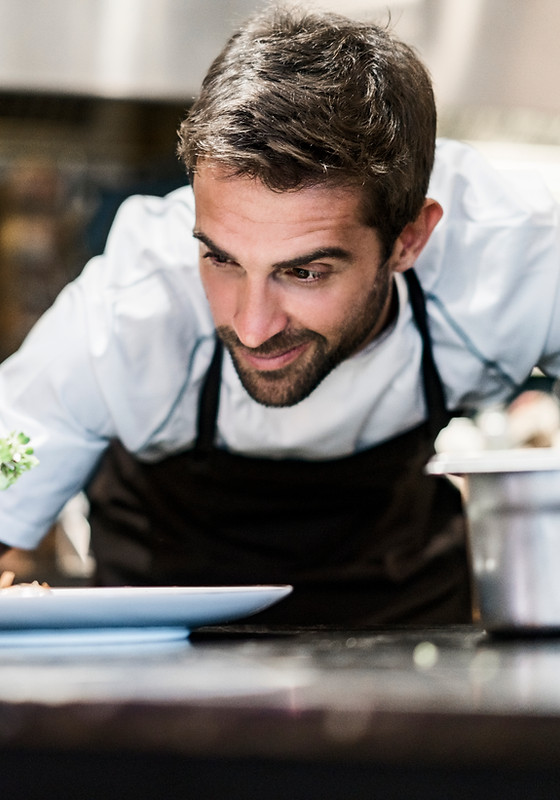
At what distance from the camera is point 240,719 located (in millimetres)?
343

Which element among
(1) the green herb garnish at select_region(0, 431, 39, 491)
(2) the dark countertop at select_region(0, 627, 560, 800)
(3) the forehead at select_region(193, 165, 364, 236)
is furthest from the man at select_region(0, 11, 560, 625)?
(2) the dark countertop at select_region(0, 627, 560, 800)

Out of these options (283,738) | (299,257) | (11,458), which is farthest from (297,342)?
(283,738)

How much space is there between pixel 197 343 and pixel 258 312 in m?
0.29

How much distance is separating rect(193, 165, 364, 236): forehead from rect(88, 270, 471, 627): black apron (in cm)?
49

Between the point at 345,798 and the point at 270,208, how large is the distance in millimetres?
765

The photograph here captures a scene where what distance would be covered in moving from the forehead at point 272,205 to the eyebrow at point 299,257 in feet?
0.07

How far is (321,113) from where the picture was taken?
0.97 m

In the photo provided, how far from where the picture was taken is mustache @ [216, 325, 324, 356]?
1.09 meters

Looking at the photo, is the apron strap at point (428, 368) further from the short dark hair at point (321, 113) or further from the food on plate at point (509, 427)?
the short dark hair at point (321, 113)

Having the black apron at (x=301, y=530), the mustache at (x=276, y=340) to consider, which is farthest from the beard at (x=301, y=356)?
the black apron at (x=301, y=530)

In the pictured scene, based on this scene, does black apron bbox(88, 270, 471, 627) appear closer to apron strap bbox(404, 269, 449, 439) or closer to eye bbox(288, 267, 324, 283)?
apron strap bbox(404, 269, 449, 439)

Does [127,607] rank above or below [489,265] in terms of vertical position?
below

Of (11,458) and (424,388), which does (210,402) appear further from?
(11,458)

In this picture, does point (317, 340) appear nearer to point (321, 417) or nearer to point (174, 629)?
point (321, 417)
